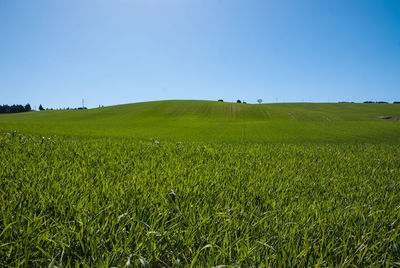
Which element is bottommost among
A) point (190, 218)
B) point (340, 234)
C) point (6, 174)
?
point (340, 234)

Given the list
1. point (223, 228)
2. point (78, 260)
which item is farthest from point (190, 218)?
point (78, 260)

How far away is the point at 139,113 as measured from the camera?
6844 centimetres

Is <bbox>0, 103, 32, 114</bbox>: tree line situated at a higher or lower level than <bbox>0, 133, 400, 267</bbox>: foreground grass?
higher

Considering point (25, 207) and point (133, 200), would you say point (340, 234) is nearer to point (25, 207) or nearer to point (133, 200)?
point (133, 200)

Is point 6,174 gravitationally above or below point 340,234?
above

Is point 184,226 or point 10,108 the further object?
point 10,108

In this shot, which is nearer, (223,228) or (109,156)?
(223,228)

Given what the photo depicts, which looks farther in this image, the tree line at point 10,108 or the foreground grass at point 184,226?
the tree line at point 10,108

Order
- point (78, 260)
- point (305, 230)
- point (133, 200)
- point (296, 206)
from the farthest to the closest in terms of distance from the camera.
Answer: point (296, 206) → point (133, 200) → point (305, 230) → point (78, 260)

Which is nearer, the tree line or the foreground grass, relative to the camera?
the foreground grass

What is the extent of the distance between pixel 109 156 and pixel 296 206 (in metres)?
4.12

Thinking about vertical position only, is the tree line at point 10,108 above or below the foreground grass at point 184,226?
above

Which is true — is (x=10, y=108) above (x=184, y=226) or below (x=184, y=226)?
above

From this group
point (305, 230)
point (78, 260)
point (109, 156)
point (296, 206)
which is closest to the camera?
point (78, 260)
